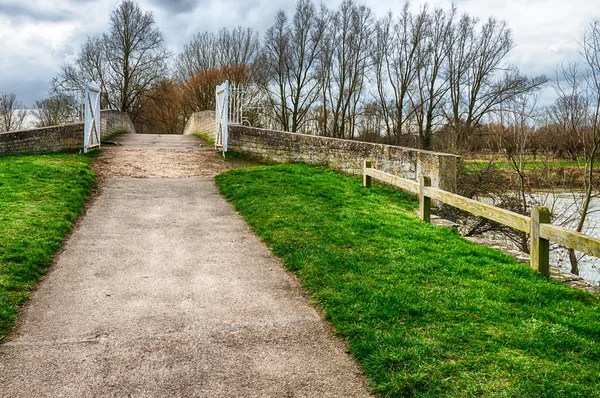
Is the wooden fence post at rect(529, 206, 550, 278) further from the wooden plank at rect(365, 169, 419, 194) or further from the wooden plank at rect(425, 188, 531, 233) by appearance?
the wooden plank at rect(365, 169, 419, 194)

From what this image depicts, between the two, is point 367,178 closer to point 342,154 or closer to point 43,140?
point 342,154

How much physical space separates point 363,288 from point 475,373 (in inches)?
67.4

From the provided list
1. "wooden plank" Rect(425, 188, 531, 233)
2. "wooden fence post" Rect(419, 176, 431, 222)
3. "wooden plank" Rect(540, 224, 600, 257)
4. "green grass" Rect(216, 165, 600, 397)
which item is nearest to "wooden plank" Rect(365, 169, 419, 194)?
"wooden fence post" Rect(419, 176, 431, 222)

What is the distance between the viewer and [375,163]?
40.2 ft

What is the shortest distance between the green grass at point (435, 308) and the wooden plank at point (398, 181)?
78 centimetres

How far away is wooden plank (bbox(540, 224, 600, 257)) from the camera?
4797 millimetres

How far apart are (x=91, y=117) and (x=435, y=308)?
47.4ft

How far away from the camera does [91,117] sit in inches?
622

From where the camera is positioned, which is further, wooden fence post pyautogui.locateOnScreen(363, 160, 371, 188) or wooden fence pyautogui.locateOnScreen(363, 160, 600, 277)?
wooden fence post pyautogui.locateOnScreen(363, 160, 371, 188)

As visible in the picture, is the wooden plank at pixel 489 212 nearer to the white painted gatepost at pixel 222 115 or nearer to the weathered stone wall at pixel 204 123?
the white painted gatepost at pixel 222 115

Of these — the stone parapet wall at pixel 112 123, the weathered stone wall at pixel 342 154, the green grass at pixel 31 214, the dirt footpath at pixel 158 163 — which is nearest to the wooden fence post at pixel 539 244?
the weathered stone wall at pixel 342 154

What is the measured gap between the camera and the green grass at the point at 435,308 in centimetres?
324

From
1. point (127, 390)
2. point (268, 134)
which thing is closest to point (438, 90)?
point (268, 134)

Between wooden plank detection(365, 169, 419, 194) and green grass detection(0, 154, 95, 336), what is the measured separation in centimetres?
592
